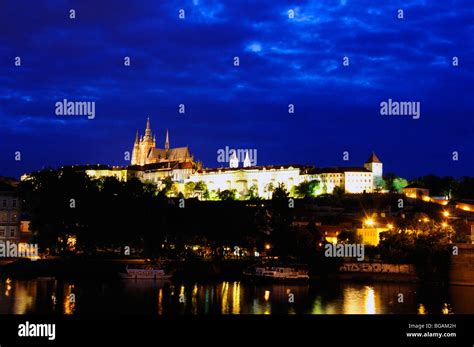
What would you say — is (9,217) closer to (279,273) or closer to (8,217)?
(8,217)

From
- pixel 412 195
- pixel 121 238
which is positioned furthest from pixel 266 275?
pixel 412 195

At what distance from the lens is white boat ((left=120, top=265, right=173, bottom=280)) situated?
34.3 meters

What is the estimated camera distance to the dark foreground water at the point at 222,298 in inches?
1003

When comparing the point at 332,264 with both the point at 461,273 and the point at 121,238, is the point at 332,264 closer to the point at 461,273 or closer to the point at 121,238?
the point at 461,273

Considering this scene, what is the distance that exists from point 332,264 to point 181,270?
726 centimetres

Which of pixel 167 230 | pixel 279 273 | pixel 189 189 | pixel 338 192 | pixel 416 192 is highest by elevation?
pixel 189 189

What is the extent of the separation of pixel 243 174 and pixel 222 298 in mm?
70001

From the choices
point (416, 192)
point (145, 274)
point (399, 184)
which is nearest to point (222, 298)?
point (145, 274)

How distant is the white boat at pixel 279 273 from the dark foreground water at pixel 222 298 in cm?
136

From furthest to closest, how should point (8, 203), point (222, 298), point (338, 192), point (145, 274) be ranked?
1. point (338, 192)
2. point (8, 203)
3. point (145, 274)
4. point (222, 298)

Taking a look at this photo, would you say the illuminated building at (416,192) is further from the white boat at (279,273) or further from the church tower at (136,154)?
the church tower at (136,154)

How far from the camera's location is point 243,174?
98.5 meters

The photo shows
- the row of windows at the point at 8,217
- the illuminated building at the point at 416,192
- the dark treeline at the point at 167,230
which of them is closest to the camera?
the dark treeline at the point at 167,230

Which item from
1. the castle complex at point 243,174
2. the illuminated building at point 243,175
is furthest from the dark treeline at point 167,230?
the castle complex at point 243,174
